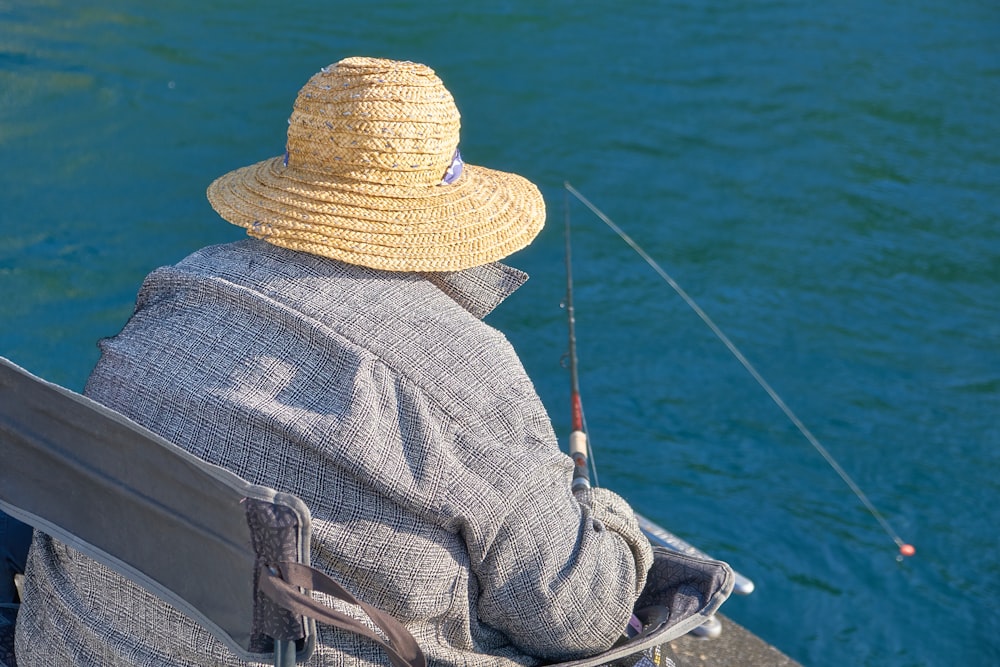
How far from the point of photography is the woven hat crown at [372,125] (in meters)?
1.48

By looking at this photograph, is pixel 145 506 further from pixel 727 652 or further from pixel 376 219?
pixel 727 652

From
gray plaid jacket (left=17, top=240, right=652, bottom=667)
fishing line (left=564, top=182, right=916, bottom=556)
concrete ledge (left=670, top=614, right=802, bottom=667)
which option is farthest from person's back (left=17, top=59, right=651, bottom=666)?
fishing line (left=564, top=182, right=916, bottom=556)

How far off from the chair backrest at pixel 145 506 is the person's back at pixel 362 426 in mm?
96

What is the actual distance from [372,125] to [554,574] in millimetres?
635

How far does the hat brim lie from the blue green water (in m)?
2.22

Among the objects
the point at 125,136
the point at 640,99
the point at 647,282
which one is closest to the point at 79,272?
the point at 125,136

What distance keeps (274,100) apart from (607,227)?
244 centimetres

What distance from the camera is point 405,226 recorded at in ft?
4.89

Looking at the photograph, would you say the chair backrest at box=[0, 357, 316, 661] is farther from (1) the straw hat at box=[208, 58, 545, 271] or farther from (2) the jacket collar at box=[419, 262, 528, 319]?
(2) the jacket collar at box=[419, 262, 528, 319]

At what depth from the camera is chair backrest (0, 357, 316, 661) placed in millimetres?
1112

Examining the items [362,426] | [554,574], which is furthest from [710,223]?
[362,426]

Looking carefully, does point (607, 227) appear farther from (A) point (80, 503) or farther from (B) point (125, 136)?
(A) point (80, 503)

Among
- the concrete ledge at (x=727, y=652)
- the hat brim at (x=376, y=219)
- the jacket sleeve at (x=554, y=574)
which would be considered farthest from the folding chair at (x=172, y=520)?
the concrete ledge at (x=727, y=652)

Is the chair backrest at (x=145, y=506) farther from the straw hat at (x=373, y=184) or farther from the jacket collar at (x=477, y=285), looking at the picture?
the jacket collar at (x=477, y=285)
